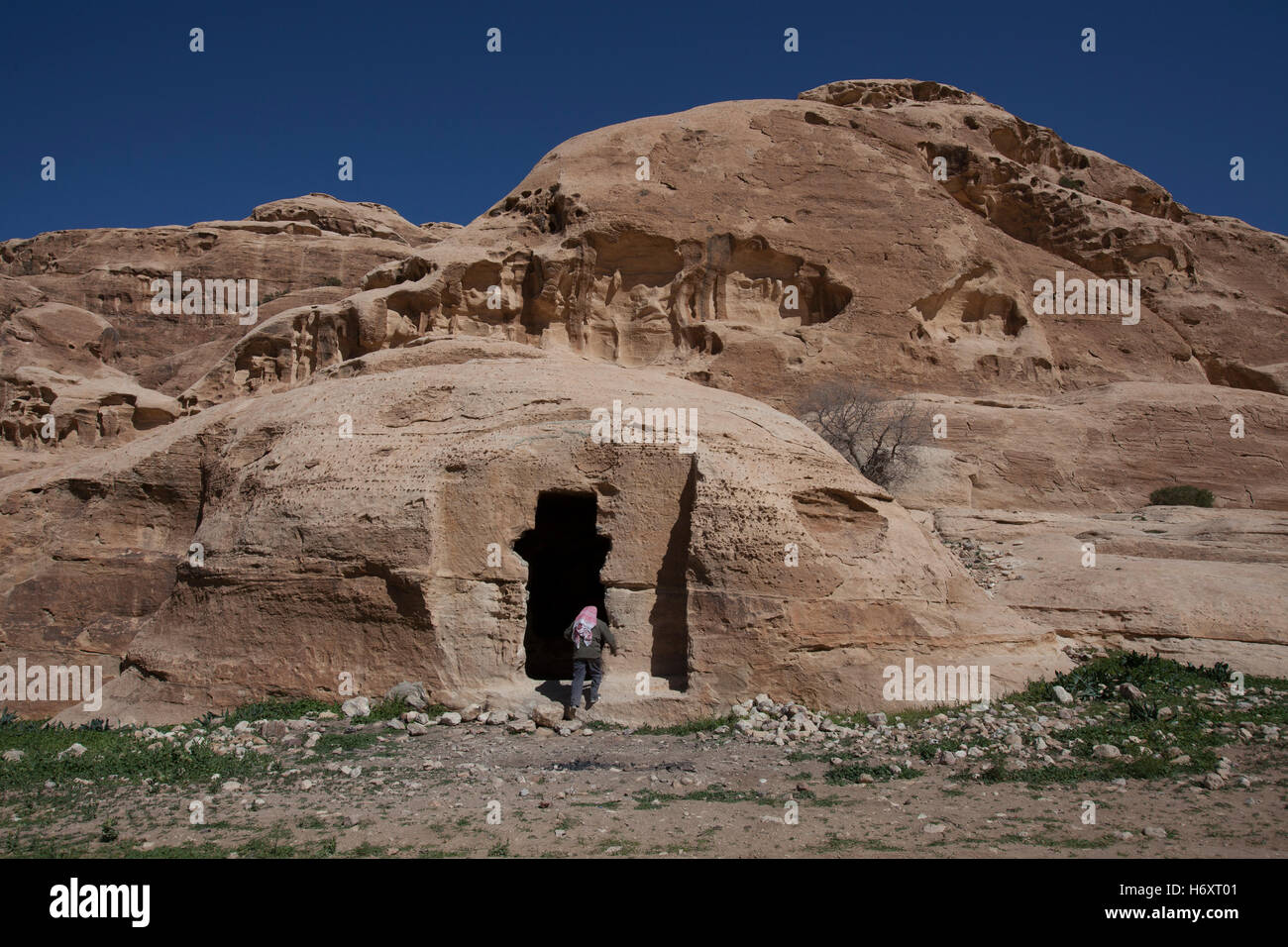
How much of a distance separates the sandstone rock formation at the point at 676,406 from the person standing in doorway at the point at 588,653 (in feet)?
1.15

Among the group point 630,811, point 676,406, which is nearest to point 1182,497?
point 676,406

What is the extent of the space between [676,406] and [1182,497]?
46.6 feet

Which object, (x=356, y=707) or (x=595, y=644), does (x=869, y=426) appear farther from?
(x=356, y=707)

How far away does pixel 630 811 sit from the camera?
22.6ft

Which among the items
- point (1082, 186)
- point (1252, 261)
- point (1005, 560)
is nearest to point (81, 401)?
point (1005, 560)

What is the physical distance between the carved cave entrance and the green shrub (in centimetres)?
1294

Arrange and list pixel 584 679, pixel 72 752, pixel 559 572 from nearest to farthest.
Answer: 1. pixel 72 752
2. pixel 584 679
3. pixel 559 572

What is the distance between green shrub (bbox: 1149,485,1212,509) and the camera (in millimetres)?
20011

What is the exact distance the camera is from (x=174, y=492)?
13148 mm

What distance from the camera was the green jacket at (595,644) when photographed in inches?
390

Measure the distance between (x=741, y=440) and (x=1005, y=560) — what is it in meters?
6.80

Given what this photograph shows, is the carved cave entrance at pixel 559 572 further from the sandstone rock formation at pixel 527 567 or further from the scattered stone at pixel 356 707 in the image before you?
the scattered stone at pixel 356 707

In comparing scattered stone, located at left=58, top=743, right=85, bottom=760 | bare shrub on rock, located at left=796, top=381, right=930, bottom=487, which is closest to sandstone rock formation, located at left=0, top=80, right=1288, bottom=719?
bare shrub on rock, located at left=796, top=381, right=930, bottom=487

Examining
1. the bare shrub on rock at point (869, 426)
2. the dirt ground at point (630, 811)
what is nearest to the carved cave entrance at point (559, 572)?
the dirt ground at point (630, 811)
